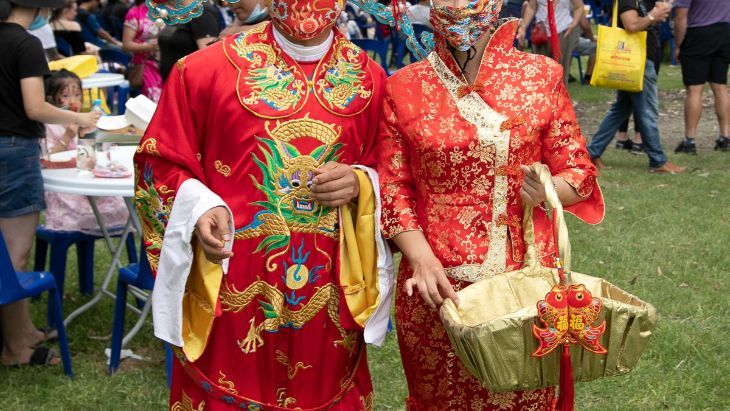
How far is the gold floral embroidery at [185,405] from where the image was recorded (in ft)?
9.25

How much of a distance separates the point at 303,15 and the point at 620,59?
570 centimetres

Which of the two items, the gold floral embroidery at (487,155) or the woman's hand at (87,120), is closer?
the gold floral embroidery at (487,155)

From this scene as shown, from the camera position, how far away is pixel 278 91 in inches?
106

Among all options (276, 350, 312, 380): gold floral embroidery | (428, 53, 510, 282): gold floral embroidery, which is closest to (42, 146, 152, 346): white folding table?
(276, 350, 312, 380): gold floral embroidery

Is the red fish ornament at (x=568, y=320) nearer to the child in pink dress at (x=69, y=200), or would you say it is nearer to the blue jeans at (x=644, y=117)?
the child in pink dress at (x=69, y=200)

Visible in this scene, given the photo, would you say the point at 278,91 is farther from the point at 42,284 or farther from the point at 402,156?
the point at 42,284

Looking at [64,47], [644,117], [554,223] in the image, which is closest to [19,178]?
[554,223]

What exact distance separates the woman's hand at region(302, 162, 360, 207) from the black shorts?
6841 mm

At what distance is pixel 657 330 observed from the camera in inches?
194

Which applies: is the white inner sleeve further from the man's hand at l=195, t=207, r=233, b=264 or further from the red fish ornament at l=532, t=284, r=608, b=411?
the red fish ornament at l=532, t=284, r=608, b=411

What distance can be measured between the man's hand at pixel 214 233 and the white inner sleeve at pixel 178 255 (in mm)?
16

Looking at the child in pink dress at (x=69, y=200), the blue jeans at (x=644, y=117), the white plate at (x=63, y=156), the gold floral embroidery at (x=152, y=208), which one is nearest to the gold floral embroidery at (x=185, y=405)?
the gold floral embroidery at (x=152, y=208)

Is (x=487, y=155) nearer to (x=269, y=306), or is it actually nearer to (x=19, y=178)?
(x=269, y=306)

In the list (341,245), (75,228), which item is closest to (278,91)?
(341,245)
